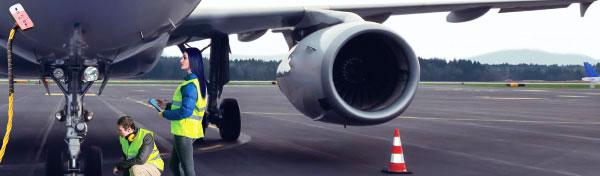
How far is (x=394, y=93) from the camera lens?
981cm

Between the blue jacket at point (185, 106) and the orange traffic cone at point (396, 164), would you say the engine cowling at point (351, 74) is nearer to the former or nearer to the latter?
the orange traffic cone at point (396, 164)

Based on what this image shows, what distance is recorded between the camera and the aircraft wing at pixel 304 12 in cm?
1012

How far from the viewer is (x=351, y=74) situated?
9.81m

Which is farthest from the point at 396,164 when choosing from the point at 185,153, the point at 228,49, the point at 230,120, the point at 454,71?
the point at 454,71

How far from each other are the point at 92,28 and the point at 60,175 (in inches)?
62.8

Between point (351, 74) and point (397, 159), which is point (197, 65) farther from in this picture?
point (397, 159)

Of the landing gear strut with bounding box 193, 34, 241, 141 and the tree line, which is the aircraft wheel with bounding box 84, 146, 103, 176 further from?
the tree line

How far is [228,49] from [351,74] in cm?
302

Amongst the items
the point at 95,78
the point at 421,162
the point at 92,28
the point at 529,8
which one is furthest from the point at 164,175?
the point at 529,8

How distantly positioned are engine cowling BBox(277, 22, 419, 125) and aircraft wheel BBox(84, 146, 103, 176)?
2.65m

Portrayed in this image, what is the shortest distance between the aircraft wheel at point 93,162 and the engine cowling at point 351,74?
2649mm

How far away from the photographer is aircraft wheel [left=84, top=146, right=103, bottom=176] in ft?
25.1

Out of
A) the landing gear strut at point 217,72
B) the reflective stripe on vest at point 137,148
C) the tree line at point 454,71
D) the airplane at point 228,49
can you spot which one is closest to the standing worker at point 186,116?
the reflective stripe on vest at point 137,148

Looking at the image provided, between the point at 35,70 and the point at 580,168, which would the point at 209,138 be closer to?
the point at 35,70
